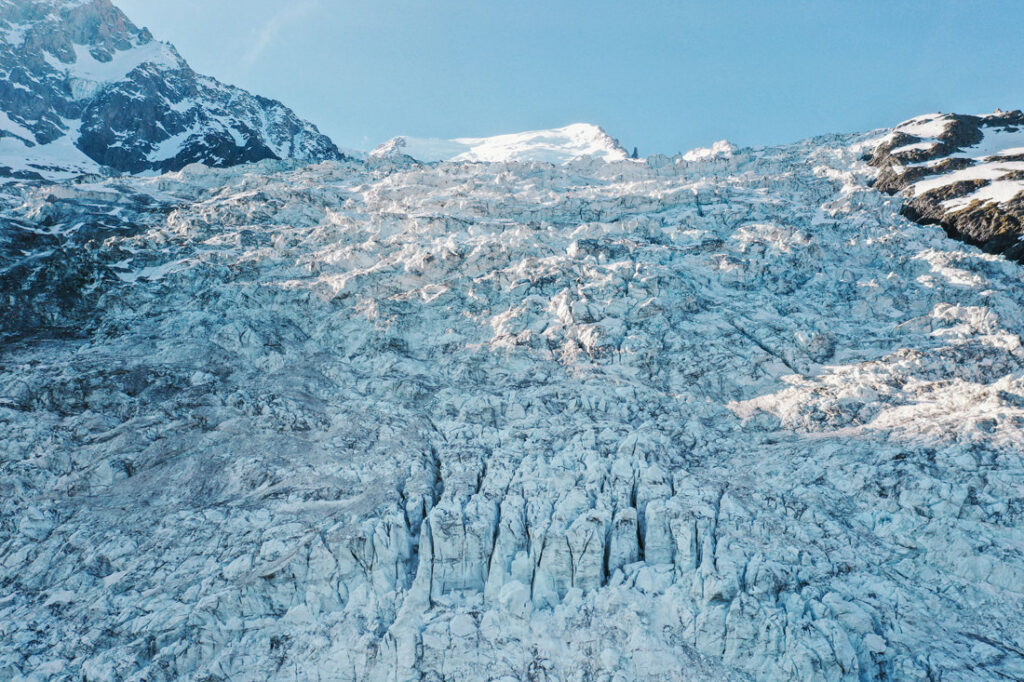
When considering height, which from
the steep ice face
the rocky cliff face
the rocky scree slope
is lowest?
the rocky scree slope

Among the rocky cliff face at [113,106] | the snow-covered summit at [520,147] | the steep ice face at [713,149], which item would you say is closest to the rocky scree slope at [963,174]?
the steep ice face at [713,149]

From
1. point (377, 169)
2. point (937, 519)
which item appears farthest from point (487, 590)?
point (377, 169)

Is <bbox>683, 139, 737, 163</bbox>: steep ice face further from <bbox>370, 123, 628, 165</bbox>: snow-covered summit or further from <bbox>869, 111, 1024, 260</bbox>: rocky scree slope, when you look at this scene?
<bbox>869, 111, 1024, 260</bbox>: rocky scree slope

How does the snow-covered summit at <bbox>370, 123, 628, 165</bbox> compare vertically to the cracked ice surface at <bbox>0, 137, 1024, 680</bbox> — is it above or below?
above

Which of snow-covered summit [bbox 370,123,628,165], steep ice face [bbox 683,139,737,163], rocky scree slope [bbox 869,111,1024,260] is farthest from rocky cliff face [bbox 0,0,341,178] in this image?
rocky scree slope [bbox 869,111,1024,260]

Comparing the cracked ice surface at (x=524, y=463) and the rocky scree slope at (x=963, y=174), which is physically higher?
the rocky scree slope at (x=963, y=174)

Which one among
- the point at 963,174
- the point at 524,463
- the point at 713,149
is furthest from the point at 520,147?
the point at 524,463

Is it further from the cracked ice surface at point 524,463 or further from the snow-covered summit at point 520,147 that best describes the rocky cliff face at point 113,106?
the cracked ice surface at point 524,463
